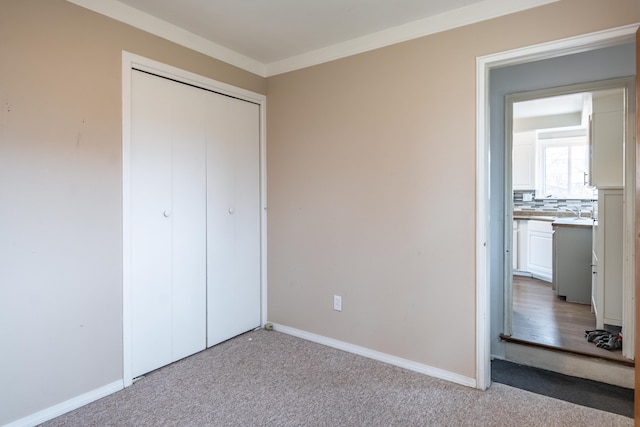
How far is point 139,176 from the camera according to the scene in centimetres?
232

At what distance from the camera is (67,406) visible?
199cm

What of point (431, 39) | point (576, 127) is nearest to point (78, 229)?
point (431, 39)

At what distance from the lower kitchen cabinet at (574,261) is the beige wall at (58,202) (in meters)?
4.51

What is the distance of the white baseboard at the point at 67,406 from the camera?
1854 mm

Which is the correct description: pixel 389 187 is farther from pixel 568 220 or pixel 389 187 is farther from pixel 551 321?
pixel 568 220

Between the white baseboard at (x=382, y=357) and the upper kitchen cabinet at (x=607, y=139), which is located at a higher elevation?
the upper kitchen cabinet at (x=607, y=139)

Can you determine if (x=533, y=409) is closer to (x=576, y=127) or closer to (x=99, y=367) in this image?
(x=99, y=367)

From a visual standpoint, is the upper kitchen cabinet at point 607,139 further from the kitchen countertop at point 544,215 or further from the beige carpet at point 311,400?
the kitchen countertop at point 544,215

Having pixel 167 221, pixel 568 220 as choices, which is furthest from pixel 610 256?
pixel 167 221

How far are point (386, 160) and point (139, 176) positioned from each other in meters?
1.70

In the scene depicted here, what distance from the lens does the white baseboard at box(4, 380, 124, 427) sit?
1.85 m

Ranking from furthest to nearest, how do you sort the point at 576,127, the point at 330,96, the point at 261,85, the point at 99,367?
the point at 576,127 < the point at 261,85 < the point at 330,96 < the point at 99,367

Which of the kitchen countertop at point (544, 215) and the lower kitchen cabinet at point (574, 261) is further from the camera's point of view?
the kitchen countertop at point (544, 215)

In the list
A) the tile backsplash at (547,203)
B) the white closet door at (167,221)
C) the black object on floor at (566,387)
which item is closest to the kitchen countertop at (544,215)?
the tile backsplash at (547,203)
